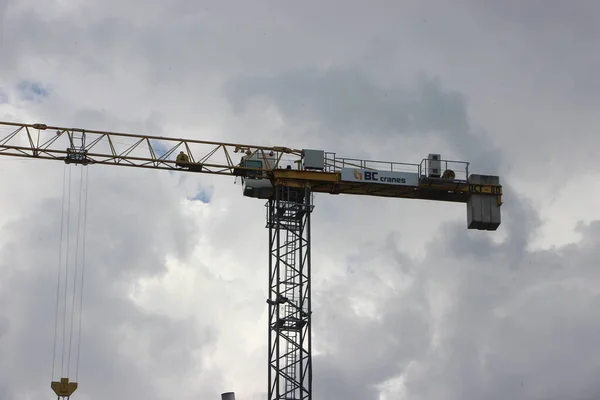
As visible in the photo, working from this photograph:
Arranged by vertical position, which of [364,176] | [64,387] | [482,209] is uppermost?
[364,176]

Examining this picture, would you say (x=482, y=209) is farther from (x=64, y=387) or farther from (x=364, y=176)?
(x=64, y=387)

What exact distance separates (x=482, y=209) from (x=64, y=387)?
3515cm

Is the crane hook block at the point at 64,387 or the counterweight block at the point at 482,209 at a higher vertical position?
the counterweight block at the point at 482,209

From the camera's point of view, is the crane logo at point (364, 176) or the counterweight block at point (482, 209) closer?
the crane logo at point (364, 176)

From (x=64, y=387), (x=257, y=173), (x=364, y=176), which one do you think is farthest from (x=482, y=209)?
(x=64, y=387)

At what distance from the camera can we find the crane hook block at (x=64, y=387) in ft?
371

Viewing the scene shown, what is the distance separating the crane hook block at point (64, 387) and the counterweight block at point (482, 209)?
3351 centimetres

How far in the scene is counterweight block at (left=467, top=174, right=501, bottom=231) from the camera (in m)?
129

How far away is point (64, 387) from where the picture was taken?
372 ft

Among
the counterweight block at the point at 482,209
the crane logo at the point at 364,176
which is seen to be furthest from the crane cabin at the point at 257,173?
the counterweight block at the point at 482,209

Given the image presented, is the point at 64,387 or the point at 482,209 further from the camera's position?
the point at 482,209

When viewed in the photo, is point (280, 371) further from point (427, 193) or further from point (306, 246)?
point (427, 193)

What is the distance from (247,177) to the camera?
12800 centimetres

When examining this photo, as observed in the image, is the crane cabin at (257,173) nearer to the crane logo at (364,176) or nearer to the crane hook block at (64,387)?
the crane logo at (364,176)
